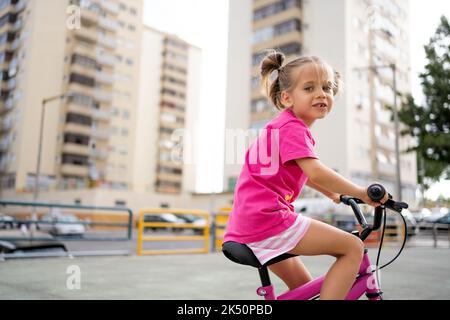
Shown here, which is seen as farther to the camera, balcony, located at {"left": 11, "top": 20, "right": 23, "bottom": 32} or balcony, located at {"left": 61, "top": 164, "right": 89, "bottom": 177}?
balcony, located at {"left": 61, "top": 164, "right": 89, "bottom": 177}

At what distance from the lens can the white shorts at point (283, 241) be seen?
143 centimetres

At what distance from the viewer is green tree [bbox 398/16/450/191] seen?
13.7 meters

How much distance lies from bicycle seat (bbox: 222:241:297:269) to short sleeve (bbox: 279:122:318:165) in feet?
1.03

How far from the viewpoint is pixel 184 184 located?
4797 cm

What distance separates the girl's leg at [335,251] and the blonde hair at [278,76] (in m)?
0.51

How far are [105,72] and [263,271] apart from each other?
137 ft

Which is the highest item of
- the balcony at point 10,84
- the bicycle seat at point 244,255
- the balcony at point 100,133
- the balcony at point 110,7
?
the balcony at point 110,7

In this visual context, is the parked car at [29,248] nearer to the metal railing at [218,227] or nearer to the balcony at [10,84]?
the balcony at [10,84]

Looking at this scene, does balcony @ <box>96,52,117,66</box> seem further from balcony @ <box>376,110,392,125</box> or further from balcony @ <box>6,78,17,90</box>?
balcony @ <box>6,78,17,90</box>

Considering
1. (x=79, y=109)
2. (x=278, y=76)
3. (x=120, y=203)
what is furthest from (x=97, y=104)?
(x=278, y=76)

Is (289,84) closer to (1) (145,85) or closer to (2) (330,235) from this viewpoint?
(2) (330,235)

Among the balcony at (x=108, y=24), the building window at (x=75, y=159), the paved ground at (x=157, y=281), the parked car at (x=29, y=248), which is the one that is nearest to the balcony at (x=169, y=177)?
the building window at (x=75, y=159)

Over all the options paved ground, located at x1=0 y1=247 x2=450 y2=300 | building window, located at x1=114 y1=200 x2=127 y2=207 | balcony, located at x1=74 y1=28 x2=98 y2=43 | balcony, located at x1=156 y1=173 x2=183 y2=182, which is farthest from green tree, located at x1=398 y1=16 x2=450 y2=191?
balcony, located at x1=156 y1=173 x2=183 y2=182

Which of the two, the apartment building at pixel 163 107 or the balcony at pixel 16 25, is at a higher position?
the apartment building at pixel 163 107
